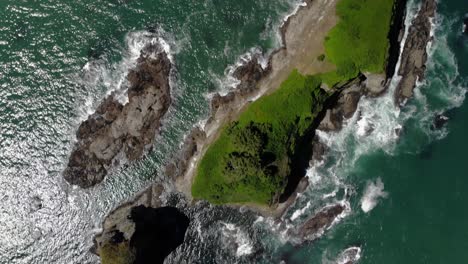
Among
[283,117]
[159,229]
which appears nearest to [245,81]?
[283,117]

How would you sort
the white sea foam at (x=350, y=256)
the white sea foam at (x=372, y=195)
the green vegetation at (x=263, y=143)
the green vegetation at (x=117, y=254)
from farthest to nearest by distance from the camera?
the white sea foam at (x=350, y=256)
the white sea foam at (x=372, y=195)
the green vegetation at (x=117, y=254)
the green vegetation at (x=263, y=143)

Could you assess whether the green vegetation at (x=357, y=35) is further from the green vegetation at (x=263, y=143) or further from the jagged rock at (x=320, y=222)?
the jagged rock at (x=320, y=222)

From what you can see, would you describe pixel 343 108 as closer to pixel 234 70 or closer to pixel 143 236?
pixel 234 70

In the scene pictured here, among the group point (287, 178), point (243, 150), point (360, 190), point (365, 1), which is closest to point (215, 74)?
point (243, 150)

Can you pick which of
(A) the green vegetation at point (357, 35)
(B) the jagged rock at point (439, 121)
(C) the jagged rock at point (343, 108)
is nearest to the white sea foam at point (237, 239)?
(C) the jagged rock at point (343, 108)

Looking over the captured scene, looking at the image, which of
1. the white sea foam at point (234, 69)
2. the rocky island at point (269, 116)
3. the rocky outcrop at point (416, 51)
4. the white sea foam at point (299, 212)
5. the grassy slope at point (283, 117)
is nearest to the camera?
the grassy slope at point (283, 117)

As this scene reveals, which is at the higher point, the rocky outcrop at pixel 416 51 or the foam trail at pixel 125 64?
the rocky outcrop at pixel 416 51
